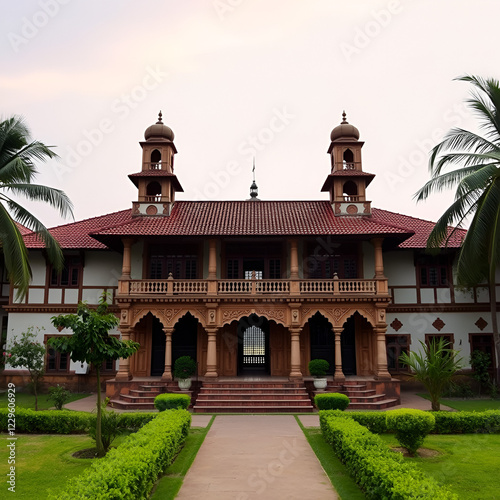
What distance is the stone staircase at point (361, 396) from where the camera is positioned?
1783 centimetres

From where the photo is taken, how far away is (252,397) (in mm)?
17938

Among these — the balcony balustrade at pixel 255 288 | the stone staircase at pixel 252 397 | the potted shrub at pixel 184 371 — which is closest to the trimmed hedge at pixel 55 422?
the stone staircase at pixel 252 397

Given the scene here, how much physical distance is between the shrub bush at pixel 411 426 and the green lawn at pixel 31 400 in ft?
43.9

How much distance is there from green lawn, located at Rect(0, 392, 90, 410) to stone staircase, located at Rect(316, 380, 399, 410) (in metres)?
11.1

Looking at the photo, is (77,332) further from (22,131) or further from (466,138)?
(466,138)

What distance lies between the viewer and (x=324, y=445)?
11508 millimetres

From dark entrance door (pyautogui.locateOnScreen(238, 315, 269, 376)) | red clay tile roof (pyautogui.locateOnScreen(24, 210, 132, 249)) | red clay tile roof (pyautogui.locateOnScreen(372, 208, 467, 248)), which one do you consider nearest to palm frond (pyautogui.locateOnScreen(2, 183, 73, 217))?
red clay tile roof (pyautogui.locateOnScreen(24, 210, 132, 249))

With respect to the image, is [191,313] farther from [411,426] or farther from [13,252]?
[411,426]

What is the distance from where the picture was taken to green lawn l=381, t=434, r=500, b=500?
8273 millimetres

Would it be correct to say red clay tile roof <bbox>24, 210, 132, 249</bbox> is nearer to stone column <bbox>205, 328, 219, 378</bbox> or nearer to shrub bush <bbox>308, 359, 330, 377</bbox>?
stone column <bbox>205, 328, 219, 378</bbox>

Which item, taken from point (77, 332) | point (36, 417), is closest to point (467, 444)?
point (77, 332)

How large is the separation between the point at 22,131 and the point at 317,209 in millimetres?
14368

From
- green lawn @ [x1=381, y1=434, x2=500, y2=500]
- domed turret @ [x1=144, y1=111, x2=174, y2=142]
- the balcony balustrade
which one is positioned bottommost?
green lawn @ [x1=381, y1=434, x2=500, y2=500]

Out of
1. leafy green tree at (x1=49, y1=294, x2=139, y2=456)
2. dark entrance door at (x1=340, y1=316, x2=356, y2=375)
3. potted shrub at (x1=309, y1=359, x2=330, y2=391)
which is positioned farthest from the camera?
dark entrance door at (x1=340, y1=316, x2=356, y2=375)
